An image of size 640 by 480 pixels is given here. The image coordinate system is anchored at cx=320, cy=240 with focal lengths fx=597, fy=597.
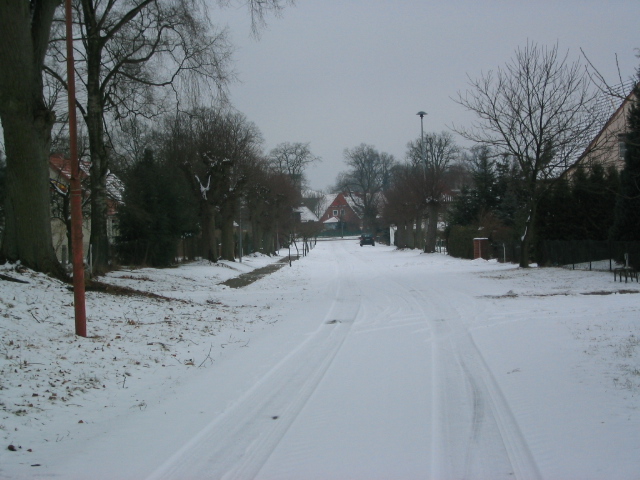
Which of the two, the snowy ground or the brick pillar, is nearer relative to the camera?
the snowy ground

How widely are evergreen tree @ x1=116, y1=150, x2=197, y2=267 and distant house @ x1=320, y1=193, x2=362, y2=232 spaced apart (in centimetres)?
9259

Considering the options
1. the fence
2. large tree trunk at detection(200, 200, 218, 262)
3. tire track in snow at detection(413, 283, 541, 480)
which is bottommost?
tire track in snow at detection(413, 283, 541, 480)

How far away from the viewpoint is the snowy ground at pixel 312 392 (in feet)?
16.6

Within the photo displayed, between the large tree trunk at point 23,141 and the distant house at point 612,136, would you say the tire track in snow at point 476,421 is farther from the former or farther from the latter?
the large tree trunk at point 23,141

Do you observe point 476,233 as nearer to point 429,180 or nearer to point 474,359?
point 429,180

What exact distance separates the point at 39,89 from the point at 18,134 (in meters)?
1.24

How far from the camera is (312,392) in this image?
24.0 feet

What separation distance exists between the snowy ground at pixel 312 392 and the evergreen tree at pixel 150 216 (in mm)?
16645

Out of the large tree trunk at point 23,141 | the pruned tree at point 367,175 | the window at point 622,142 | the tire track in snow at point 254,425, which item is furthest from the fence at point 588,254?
the pruned tree at point 367,175

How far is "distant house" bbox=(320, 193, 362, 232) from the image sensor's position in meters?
127

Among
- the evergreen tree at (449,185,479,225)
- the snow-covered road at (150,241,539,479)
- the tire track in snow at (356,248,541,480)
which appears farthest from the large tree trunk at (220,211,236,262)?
the tire track in snow at (356,248,541,480)

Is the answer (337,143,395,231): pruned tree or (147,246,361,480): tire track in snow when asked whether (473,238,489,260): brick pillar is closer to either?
(147,246,361,480): tire track in snow

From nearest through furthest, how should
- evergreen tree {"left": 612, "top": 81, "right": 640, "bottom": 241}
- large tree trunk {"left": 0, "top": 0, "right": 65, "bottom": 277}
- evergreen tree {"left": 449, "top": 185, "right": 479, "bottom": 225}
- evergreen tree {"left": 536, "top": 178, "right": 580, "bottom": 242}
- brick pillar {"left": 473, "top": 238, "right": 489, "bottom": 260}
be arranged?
large tree trunk {"left": 0, "top": 0, "right": 65, "bottom": 277}, evergreen tree {"left": 612, "top": 81, "right": 640, "bottom": 241}, evergreen tree {"left": 536, "top": 178, "right": 580, "bottom": 242}, brick pillar {"left": 473, "top": 238, "right": 489, "bottom": 260}, evergreen tree {"left": 449, "top": 185, "right": 479, "bottom": 225}

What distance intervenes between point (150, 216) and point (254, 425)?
82.8 feet
